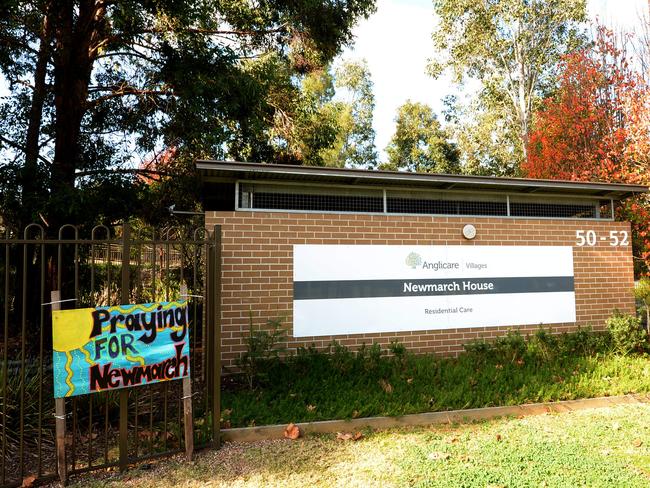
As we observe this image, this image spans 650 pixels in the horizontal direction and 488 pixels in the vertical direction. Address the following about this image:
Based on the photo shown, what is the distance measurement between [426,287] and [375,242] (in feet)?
3.68

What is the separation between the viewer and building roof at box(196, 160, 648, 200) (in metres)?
6.32

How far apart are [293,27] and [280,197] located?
17.0 ft

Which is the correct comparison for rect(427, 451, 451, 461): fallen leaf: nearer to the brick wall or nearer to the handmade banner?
the handmade banner

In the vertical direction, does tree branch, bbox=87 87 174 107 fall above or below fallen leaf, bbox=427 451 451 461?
above

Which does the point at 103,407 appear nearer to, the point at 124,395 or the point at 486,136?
the point at 124,395

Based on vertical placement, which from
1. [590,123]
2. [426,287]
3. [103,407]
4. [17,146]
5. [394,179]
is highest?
[590,123]

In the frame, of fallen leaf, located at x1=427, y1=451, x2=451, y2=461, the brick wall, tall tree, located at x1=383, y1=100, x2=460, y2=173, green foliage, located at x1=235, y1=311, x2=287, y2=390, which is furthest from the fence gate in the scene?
tall tree, located at x1=383, y1=100, x2=460, y2=173

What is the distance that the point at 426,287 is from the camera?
7.23 meters

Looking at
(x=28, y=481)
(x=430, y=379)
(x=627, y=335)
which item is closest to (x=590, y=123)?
(x=627, y=335)

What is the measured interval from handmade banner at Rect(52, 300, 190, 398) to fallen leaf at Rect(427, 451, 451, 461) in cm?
234

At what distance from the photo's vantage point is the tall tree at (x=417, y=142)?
28.6 m

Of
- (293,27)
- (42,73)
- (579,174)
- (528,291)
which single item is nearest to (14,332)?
(42,73)

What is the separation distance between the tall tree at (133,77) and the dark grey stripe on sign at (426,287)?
3721 millimetres

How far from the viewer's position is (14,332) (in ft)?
33.2
